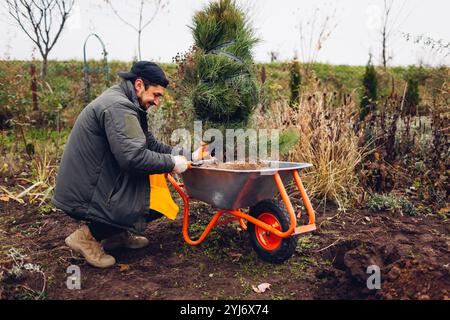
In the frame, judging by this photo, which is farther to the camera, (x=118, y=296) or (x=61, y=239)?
(x=61, y=239)

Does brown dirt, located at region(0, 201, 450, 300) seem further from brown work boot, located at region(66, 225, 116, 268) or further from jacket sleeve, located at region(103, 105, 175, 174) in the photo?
jacket sleeve, located at region(103, 105, 175, 174)

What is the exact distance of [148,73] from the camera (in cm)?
299

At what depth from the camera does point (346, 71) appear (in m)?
16.3

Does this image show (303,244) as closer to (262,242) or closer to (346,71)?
(262,242)

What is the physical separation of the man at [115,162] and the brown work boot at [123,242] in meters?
0.32

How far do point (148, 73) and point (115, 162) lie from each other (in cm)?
62

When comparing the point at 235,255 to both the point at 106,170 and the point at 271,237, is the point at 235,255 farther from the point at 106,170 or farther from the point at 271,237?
the point at 106,170

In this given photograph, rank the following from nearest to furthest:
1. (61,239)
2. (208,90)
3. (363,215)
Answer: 1. (208,90)
2. (61,239)
3. (363,215)

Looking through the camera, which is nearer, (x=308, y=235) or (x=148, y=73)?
(x=148, y=73)

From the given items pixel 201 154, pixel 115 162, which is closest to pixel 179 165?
pixel 201 154

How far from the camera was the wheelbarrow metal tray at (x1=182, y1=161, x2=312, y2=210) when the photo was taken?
2750mm

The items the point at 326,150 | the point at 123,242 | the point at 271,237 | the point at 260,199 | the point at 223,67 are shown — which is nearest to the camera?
the point at 260,199

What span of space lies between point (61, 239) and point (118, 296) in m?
1.31

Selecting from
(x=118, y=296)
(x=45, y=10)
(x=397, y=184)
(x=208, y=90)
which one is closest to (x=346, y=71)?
(x=45, y=10)
